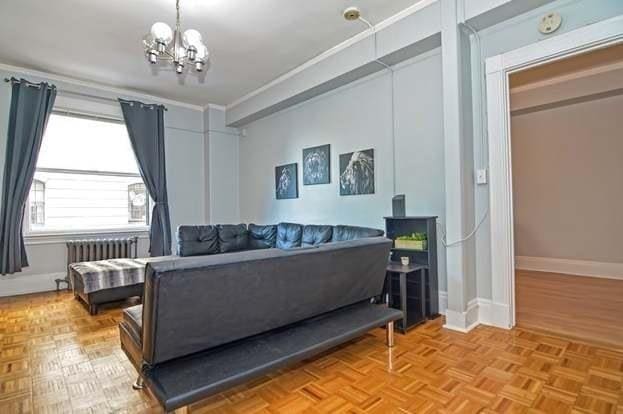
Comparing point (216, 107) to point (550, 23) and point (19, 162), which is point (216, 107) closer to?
point (19, 162)

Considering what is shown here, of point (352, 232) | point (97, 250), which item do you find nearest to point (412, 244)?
point (352, 232)

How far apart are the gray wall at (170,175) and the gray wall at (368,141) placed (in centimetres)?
113

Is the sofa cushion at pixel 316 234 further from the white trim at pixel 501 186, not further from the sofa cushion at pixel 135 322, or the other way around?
the sofa cushion at pixel 135 322

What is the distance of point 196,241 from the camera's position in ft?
15.2

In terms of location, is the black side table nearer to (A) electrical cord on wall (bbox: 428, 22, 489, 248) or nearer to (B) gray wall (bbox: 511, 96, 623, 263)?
(A) electrical cord on wall (bbox: 428, 22, 489, 248)

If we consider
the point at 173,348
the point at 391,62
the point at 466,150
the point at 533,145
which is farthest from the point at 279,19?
the point at 533,145

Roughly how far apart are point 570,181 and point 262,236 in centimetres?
452

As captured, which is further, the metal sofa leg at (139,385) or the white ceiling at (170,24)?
the white ceiling at (170,24)

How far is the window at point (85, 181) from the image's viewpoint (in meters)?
4.54

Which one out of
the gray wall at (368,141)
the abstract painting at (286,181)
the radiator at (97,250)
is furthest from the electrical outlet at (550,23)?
the radiator at (97,250)

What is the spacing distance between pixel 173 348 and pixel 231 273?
0.43 m

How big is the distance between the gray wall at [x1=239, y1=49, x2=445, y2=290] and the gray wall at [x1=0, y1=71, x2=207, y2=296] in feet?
3.72

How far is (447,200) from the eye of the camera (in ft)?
9.63

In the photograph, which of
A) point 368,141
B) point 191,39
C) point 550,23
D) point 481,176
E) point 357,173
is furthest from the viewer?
point 357,173
